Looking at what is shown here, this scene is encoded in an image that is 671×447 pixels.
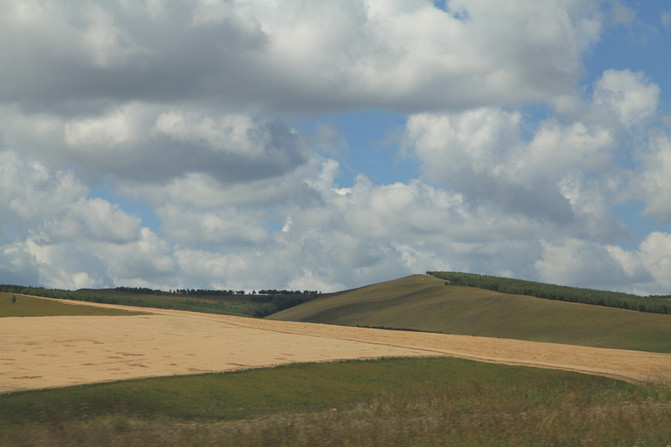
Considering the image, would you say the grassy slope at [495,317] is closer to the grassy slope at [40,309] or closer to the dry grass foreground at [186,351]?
the dry grass foreground at [186,351]

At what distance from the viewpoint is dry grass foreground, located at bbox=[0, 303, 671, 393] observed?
103 ft

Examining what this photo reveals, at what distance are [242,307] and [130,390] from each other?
160 meters

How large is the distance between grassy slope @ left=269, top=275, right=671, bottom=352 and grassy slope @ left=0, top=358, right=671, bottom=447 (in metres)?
58.5

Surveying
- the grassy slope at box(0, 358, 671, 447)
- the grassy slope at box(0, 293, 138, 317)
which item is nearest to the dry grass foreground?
A: the grassy slope at box(0, 293, 138, 317)

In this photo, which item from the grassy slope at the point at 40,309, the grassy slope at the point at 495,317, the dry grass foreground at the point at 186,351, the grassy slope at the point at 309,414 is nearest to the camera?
the grassy slope at the point at 309,414

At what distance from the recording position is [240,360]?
36531 mm

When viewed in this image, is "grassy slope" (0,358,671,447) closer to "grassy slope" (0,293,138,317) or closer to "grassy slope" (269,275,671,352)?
"grassy slope" (0,293,138,317)

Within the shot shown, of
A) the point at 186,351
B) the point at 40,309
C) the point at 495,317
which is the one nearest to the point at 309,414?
the point at 186,351

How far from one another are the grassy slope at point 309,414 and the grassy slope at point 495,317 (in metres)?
58.5

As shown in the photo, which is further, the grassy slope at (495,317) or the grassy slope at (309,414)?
the grassy slope at (495,317)

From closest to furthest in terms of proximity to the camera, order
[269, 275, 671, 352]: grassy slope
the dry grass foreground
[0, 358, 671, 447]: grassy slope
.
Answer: [0, 358, 671, 447]: grassy slope
the dry grass foreground
[269, 275, 671, 352]: grassy slope

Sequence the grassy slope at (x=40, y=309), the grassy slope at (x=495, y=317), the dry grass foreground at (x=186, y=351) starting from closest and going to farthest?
the dry grass foreground at (x=186, y=351) → the grassy slope at (x=40, y=309) → the grassy slope at (x=495, y=317)

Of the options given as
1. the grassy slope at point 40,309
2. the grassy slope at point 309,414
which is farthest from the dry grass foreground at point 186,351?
the grassy slope at point 309,414

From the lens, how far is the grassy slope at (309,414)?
1437 centimetres
